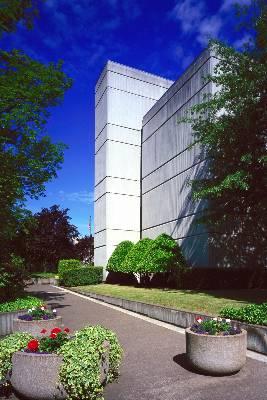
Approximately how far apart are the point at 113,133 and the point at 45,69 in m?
18.1

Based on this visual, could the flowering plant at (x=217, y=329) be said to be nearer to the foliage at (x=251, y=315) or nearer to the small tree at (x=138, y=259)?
the foliage at (x=251, y=315)

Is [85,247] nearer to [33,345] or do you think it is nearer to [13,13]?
[13,13]

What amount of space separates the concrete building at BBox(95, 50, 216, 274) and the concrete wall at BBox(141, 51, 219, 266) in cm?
8

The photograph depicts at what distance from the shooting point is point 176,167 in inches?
1068

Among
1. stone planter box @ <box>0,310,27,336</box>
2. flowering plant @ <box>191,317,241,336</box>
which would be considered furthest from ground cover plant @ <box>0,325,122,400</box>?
stone planter box @ <box>0,310,27,336</box>

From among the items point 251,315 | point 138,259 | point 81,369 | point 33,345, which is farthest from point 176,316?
point 138,259

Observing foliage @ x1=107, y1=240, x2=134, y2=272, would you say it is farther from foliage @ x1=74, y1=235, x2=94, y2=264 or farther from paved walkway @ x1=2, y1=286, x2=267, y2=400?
foliage @ x1=74, y1=235, x2=94, y2=264

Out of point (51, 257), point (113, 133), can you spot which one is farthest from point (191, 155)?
point (51, 257)

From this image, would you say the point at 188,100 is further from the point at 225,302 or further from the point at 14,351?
the point at 14,351

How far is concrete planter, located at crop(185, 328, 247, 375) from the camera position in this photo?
6859 mm

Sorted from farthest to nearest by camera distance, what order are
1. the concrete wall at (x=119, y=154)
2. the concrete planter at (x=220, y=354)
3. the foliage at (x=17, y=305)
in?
the concrete wall at (x=119, y=154)
the foliage at (x=17, y=305)
the concrete planter at (x=220, y=354)

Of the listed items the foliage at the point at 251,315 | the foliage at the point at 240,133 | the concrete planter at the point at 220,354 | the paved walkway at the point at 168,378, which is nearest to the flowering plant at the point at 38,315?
the paved walkway at the point at 168,378

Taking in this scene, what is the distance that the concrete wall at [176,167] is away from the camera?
2364 cm

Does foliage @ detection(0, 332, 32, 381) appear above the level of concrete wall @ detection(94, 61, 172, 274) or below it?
below
